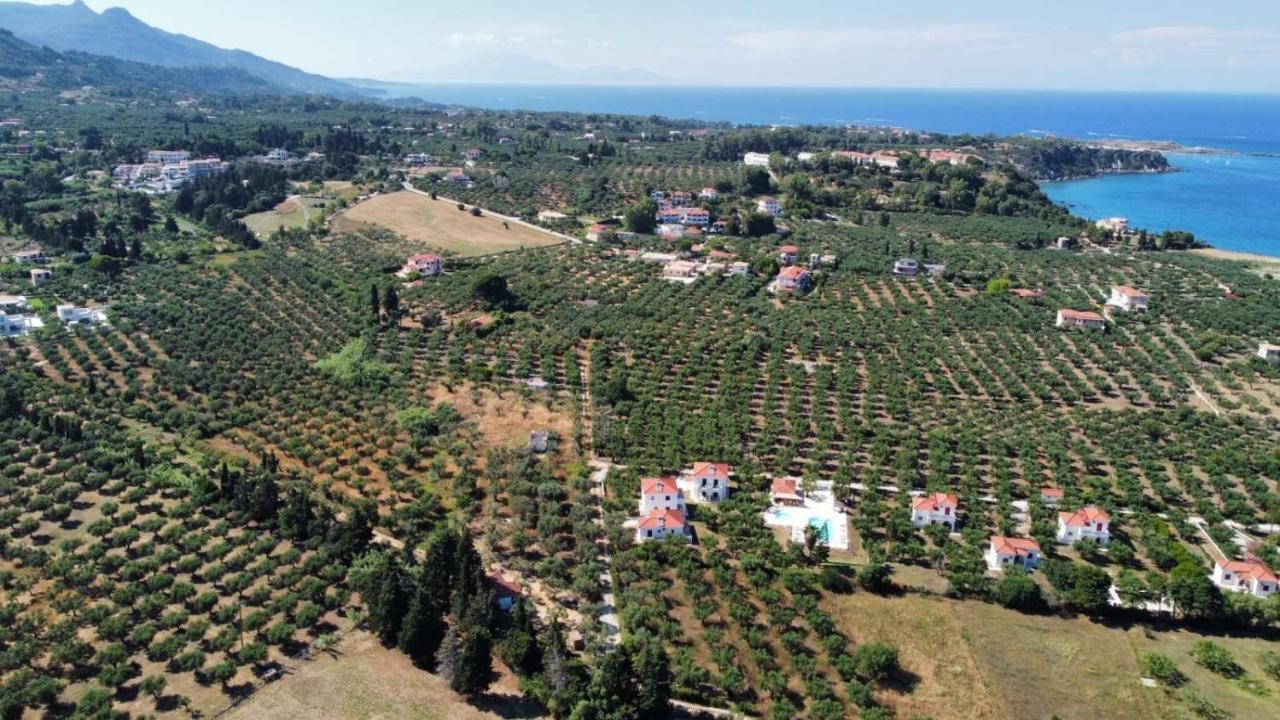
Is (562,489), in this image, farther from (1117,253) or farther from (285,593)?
(1117,253)

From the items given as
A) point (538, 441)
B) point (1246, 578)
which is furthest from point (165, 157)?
point (1246, 578)

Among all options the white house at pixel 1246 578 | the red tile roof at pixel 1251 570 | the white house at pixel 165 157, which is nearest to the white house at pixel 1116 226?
the red tile roof at pixel 1251 570

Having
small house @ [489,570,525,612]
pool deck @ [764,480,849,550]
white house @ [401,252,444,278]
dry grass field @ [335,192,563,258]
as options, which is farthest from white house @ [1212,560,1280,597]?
dry grass field @ [335,192,563,258]

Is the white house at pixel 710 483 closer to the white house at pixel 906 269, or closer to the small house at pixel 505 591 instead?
the small house at pixel 505 591

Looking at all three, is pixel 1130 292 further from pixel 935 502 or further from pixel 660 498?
pixel 660 498

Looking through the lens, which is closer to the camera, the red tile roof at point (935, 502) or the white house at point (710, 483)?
the red tile roof at point (935, 502)

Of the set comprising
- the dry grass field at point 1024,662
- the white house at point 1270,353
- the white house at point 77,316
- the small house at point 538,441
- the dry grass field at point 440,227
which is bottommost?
the dry grass field at point 1024,662

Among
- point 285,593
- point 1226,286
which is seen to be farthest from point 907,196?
point 285,593
